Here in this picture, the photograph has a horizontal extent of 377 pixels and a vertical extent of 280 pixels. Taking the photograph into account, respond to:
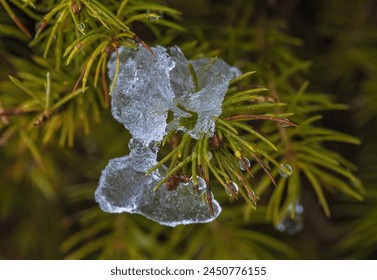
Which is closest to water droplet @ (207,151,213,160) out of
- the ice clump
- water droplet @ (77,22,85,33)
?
the ice clump

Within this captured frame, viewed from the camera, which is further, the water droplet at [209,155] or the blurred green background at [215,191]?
the blurred green background at [215,191]

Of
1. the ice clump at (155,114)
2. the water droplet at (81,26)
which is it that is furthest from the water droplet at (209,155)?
the water droplet at (81,26)

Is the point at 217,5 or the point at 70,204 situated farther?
the point at 70,204

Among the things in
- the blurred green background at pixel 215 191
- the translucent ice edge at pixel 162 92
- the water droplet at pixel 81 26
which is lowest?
the blurred green background at pixel 215 191

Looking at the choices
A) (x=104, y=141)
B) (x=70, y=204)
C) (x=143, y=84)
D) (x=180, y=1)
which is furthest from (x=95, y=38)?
(x=70, y=204)

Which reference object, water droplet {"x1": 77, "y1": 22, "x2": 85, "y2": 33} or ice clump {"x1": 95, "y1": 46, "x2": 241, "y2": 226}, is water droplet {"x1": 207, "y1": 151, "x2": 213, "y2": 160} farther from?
water droplet {"x1": 77, "y1": 22, "x2": 85, "y2": 33}

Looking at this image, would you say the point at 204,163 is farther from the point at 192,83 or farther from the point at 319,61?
the point at 319,61

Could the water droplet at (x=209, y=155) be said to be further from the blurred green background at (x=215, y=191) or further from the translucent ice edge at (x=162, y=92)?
the blurred green background at (x=215, y=191)
